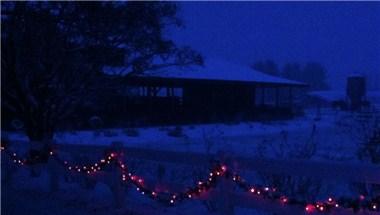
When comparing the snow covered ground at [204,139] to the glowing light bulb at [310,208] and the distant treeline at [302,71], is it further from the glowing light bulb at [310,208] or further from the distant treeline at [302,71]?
the distant treeline at [302,71]

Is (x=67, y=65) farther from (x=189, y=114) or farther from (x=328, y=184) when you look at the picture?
(x=189, y=114)

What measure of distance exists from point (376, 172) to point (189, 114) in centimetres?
3209

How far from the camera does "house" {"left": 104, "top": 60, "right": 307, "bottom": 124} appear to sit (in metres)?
35.3

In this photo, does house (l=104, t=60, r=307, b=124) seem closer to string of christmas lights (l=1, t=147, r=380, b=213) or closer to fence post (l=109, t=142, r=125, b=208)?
string of christmas lights (l=1, t=147, r=380, b=213)

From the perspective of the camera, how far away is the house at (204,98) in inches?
1390

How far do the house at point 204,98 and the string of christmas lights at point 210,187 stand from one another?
2246 cm

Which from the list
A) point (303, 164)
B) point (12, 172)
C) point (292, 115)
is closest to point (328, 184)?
point (303, 164)

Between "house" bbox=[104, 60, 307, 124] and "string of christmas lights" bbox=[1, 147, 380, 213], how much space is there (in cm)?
2246

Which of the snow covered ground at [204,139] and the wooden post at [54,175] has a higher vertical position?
the snow covered ground at [204,139]

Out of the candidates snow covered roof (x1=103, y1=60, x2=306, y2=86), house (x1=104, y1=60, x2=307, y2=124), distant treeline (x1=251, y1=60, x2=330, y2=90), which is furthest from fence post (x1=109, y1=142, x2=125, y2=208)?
distant treeline (x1=251, y1=60, x2=330, y2=90)

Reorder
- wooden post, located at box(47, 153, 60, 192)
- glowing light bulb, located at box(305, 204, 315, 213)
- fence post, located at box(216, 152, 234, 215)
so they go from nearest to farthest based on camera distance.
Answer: glowing light bulb, located at box(305, 204, 315, 213) < fence post, located at box(216, 152, 234, 215) < wooden post, located at box(47, 153, 60, 192)

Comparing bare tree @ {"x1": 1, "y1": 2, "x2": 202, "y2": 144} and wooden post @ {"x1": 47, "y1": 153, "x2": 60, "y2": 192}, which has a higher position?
bare tree @ {"x1": 1, "y1": 2, "x2": 202, "y2": 144}

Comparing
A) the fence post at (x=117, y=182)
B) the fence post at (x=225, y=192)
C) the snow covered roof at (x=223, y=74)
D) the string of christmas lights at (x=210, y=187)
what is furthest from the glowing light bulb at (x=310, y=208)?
the snow covered roof at (x=223, y=74)

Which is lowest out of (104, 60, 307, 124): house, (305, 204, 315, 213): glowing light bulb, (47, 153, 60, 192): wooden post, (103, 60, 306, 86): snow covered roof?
(47, 153, 60, 192): wooden post
